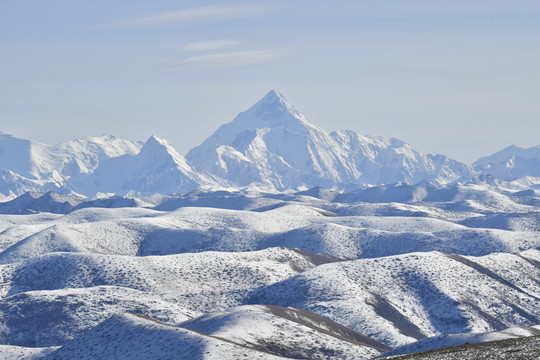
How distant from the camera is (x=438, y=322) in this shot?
164 meters

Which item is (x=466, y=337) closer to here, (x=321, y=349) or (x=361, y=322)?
(x=321, y=349)

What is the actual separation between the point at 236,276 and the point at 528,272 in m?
55.5

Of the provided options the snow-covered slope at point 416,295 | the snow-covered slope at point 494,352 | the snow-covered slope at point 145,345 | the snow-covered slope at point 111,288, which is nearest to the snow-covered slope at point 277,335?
the snow-covered slope at point 145,345

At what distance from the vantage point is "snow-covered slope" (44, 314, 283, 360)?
286 ft

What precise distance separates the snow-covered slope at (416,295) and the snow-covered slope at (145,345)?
5178 cm

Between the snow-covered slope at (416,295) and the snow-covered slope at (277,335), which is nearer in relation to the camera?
the snow-covered slope at (277,335)

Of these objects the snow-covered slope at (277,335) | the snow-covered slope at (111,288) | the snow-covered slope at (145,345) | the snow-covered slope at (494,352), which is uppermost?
the snow-covered slope at (494,352)

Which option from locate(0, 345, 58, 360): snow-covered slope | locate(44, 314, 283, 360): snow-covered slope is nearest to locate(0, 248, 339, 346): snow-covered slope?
locate(0, 345, 58, 360): snow-covered slope

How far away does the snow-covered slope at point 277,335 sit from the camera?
4242 inches

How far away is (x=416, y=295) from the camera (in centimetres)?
17288

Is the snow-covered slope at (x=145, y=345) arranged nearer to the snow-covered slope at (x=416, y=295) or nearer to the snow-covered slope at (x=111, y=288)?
the snow-covered slope at (x=111, y=288)

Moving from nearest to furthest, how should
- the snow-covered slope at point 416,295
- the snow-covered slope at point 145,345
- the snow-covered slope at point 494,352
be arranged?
the snow-covered slope at point 494,352 → the snow-covered slope at point 145,345 → the snow-covered slope at point 416,295

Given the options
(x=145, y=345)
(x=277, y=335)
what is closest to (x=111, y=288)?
(x=277, y=335)

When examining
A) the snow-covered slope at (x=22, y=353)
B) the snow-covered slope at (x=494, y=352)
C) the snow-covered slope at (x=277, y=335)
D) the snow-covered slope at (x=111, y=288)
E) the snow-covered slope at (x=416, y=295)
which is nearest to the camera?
the snow-covered slope at (x=494, y=352)
